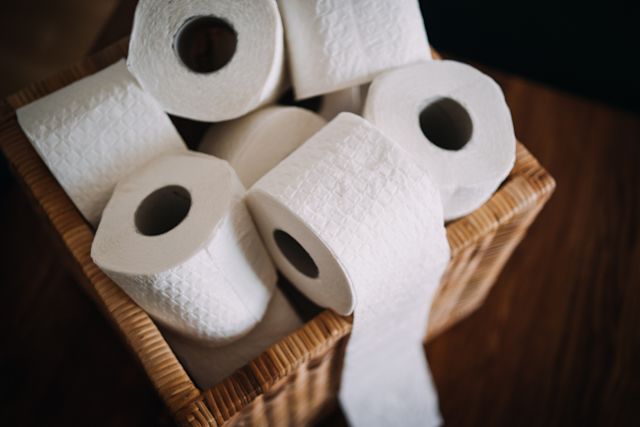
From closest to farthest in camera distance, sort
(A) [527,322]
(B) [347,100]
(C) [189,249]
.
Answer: (C) [189,249], (B) [347,100], (A) [527,322]

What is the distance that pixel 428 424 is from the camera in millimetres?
588

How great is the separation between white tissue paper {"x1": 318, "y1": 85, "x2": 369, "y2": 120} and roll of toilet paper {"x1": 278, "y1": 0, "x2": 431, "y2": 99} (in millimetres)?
32

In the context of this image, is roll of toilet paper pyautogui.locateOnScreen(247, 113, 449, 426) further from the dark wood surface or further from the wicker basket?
the dark wood surface

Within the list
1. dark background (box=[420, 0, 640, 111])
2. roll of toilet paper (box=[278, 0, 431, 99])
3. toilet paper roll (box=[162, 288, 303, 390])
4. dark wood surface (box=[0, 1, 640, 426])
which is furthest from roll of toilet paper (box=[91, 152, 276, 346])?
dark background (box=[420, 0, 640, 111])

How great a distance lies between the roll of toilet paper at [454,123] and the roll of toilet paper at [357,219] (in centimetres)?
3

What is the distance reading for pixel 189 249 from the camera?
1.11ft

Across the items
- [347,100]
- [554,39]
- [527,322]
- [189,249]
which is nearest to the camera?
[189,249]

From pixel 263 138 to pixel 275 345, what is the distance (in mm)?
175

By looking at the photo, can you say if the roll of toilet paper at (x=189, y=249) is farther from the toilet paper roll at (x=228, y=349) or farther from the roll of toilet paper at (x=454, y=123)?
the roll of toilet paper at (x=454, y=123)

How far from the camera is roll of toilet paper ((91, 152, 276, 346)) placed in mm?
344

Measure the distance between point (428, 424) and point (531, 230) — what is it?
312mm

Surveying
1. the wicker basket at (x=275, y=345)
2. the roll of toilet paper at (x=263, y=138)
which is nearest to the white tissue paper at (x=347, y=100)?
the roll of toilet paper at (x=263, y=138)

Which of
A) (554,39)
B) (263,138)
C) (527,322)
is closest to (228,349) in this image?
(263,138)

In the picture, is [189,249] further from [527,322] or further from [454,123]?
[527,322]
